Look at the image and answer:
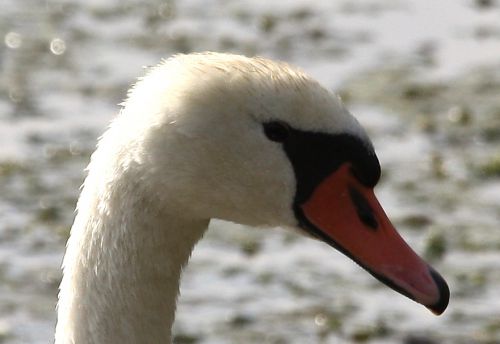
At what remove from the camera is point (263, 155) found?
Answer: 16.0 feet

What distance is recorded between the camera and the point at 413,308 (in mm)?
8539

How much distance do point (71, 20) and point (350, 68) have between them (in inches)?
85.8

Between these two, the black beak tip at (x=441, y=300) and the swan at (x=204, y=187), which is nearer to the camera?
the swan at (x=204, y=187)

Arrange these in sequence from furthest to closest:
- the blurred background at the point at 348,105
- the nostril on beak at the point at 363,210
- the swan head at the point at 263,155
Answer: the blurred background at the point at 348,105 → the nostril on beak at the point at 363,210 → the swan head at the point at 263,155

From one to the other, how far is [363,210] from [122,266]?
2.43ft

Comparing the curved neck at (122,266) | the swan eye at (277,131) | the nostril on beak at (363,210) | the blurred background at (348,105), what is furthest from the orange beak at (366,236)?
the blurred background at (348,105)

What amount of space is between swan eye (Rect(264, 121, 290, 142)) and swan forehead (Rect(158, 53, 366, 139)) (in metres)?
0.02

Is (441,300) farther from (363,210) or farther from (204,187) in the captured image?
(204,187)

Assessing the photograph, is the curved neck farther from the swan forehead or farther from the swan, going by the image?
the swan forehead

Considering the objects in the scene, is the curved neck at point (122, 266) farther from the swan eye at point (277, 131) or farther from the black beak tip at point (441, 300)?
the black beak tip at point (441, 300)

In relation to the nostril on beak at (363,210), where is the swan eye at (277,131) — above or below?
above

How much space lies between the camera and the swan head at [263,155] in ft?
15.7

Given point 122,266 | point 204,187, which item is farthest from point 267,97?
point 122,266

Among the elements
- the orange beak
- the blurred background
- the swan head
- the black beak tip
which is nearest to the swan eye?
the swan head
